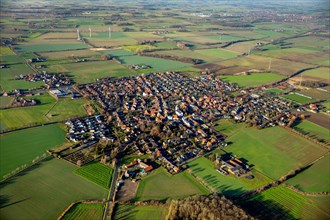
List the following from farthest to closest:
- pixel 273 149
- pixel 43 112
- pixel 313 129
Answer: pixel 43 112
pixel 313 129
pixel 273 149

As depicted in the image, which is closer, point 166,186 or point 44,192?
point 44,192

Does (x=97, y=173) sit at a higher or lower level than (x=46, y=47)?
lower

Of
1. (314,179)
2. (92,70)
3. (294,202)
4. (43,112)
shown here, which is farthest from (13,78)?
(314,179)

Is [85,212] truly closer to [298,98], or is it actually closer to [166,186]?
[166,186]

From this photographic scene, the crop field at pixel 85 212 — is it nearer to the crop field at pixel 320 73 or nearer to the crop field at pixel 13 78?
the crop field at pixel 13 78

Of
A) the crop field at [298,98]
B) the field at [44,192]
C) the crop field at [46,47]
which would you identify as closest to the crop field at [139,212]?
the field at [44,192]

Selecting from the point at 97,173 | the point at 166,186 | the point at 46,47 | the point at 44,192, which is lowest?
the point at 166,186
